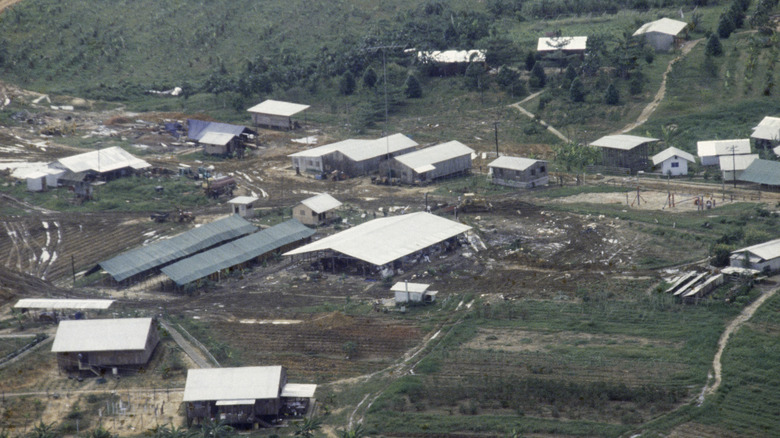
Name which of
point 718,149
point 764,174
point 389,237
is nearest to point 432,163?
point 389,237

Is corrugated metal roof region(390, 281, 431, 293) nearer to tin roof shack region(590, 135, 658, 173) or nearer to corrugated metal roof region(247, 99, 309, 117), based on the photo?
Answer: tin roof shack region(590, 135, 658, 173)

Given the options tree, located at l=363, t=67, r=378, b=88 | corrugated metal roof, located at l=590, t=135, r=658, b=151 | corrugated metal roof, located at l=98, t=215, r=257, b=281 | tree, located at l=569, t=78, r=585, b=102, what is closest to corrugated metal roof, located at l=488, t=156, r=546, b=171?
corrugated metal roof, located at l=590, t=135, r=658, b=151

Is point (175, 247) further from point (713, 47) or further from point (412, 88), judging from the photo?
point (713, 47)

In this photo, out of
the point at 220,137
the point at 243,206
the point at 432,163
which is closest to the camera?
the point at 243,206

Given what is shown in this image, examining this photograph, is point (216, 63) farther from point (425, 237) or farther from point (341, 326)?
point (341, 326)

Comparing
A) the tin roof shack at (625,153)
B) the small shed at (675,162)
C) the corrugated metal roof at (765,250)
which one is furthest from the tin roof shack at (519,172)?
the corrugated metal roof at (765,250)

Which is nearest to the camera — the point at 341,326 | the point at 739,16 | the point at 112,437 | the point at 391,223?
the point at 112,437

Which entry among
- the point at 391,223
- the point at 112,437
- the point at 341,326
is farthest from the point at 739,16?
the point at 112,437
